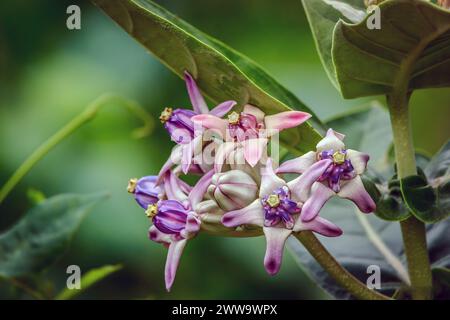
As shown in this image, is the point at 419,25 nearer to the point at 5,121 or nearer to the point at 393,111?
the point at 393,111

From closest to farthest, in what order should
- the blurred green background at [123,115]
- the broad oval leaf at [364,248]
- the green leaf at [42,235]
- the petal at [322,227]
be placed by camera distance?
the petal at [322,227] → the broad oval leaf at [364,248] → the green leaf at [42,235] → the blurred green background at [123,115]

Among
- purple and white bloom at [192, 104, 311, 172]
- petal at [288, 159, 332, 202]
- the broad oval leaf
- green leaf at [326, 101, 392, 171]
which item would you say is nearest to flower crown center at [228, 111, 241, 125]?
purple and white bloom at [192, 104, 311, 172]

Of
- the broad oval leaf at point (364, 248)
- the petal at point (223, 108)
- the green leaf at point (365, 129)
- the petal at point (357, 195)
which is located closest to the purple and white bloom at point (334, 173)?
the petal at point (357, 195)

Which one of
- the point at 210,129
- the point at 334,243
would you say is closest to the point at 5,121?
the point at 334,243

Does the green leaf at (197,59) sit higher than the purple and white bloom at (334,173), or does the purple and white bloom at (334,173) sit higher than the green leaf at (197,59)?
the green leaf at (197,59)

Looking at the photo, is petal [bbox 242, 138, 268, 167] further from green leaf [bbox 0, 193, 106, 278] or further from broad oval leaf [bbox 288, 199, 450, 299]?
green leaf [bbox 0, 193, 106, 278]

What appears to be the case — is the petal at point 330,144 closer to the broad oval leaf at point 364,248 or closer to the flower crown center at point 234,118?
the flower crown center at point 234,118

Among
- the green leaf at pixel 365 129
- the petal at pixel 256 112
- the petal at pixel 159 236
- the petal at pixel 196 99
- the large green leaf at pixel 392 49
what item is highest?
the green leaf at pixel 365 129
